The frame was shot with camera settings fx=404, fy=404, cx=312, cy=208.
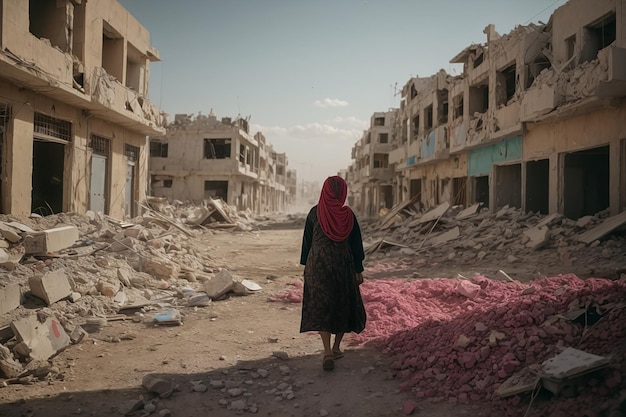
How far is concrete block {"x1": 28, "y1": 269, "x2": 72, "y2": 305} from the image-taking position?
505 centimetres

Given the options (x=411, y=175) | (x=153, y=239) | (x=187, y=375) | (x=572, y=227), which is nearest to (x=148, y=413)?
(x=187, y=375)

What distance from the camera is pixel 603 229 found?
8.51m

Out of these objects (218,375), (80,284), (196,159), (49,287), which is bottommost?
(218,375)

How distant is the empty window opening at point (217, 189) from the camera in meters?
31.1

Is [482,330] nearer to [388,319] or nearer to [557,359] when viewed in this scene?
[557,359]

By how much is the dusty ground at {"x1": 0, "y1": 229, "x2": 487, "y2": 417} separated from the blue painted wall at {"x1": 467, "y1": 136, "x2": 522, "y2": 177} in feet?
36.7

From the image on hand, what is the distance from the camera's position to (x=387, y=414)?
294 cm

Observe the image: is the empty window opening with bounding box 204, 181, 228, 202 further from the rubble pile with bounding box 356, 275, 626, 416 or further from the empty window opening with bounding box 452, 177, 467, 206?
the rubble pile with bounding box 356, 275, 626, 416

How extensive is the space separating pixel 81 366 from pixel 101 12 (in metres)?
12.1

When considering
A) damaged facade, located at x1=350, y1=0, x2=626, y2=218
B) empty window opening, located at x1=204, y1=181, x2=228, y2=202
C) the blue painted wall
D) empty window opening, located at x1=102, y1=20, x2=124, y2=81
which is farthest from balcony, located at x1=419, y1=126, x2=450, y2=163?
empty window opening, located at x1=204, y1=181, x2=228, y2=202

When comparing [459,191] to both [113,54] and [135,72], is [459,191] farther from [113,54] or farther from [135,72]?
[113,54]

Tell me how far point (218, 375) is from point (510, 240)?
8.79 meters

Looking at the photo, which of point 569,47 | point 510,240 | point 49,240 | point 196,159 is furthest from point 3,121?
point 196,159

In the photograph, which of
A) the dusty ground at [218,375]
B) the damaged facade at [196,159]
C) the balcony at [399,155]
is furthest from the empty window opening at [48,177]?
the balcony at [399,155]
